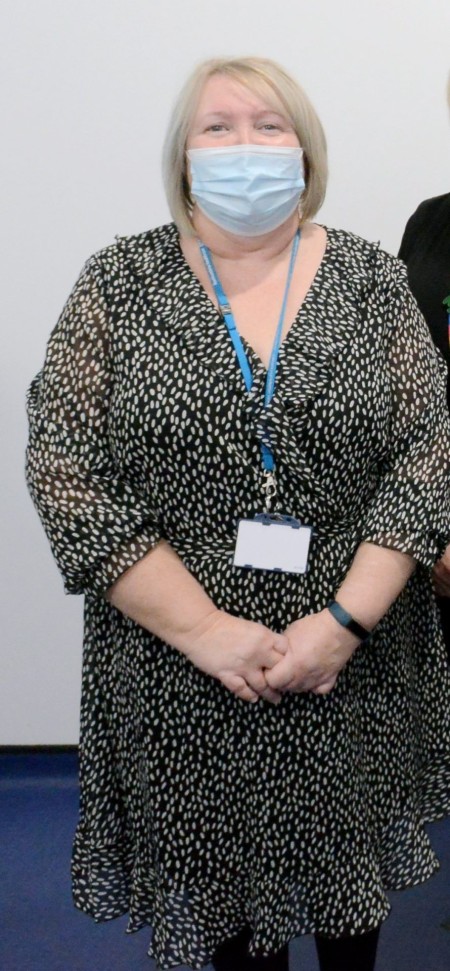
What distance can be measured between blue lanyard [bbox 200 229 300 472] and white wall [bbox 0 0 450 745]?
0.94 metres

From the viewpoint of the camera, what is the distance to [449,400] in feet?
5.69

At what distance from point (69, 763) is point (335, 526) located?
1.59m

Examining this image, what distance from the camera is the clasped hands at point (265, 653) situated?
136 cm

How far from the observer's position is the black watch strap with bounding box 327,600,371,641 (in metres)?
1.38

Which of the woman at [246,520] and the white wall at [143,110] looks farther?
the white wall at [143,110]

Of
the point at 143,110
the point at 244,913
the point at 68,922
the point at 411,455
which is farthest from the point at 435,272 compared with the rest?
the point at 68,922

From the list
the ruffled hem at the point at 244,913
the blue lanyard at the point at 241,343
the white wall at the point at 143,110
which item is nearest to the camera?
the blue lanyard at the point at 241,343

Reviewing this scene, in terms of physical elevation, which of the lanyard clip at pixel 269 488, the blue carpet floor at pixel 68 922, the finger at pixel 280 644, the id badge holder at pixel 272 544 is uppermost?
the lanyard clip at pixel 269 488

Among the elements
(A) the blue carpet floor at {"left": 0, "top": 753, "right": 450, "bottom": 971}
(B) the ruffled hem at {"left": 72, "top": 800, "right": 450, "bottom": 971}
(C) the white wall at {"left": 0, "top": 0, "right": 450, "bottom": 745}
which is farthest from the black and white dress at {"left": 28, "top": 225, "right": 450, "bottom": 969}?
(C) the white wall at {"left": 0, "top": 0, "right": 450, "bottom": 745}

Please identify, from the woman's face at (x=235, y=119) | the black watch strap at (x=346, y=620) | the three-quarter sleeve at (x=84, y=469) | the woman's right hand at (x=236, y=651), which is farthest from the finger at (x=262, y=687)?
the woman's face at (x=235, y=119)

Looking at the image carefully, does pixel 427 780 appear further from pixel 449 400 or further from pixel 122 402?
pixel 122 402

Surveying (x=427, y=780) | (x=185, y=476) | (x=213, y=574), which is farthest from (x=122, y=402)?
(x=427, y=780)

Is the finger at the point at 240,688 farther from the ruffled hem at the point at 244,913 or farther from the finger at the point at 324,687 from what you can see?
the ruffled hem at the point at 244,913

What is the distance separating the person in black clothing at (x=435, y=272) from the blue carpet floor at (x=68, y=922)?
653 millimetres
